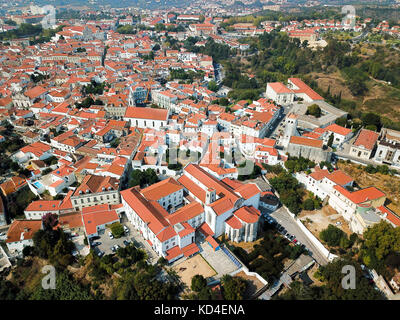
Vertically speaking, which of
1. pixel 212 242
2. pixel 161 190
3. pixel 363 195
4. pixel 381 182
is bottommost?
pixel 381 182

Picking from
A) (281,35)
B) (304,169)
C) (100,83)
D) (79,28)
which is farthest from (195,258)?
(79,28)

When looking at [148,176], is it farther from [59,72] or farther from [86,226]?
[59,72]

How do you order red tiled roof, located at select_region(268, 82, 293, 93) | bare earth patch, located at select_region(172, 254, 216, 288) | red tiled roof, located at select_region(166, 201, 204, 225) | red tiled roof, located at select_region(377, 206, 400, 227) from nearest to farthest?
bare earth patch, located at select_region(172, 254, 216, 288) < red tiled roof, located at select_region(166, 201, 204, 225) < red tiled roof, located at select_region(377, 206, 400, 227) < red tiled roof, located at select_region(268, 82, 293, 93)

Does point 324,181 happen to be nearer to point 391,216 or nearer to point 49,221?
point 391,216

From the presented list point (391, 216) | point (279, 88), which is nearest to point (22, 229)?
point (391, 216)

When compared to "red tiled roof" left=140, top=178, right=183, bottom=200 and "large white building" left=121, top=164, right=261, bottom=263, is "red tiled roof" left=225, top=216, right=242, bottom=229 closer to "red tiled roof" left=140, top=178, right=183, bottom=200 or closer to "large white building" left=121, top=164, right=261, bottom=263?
"large white building" left=121, top=164, right=261, bottom=263

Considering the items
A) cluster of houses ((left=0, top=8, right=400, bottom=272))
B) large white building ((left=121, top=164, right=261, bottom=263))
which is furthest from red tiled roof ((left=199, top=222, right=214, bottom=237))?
cluster of houses ((left=0, top=8, right=400, bottom=272))

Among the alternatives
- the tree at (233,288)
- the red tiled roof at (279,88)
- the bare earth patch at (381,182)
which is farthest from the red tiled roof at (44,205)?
the red tiled roof at (279,88)
